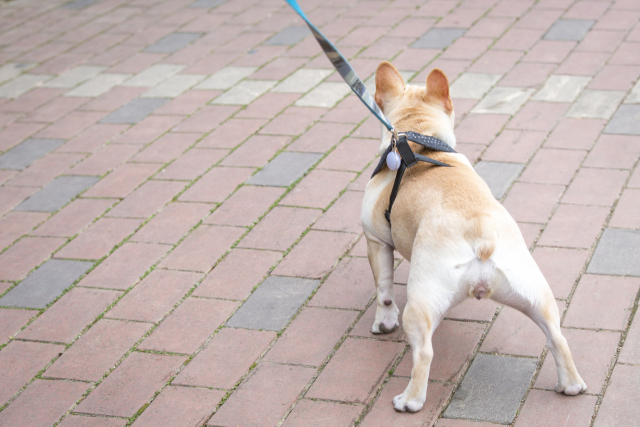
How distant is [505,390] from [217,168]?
9.94 feet

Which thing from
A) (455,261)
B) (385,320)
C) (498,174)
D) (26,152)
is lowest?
(498,174)

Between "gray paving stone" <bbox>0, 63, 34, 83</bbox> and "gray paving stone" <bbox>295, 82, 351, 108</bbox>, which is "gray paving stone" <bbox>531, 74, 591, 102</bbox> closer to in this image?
"gray paving stone" <bbox>295, 82, 351, 108</bbox>

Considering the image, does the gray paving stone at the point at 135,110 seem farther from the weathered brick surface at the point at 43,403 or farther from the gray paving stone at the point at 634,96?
the gray paving stone at the point at 634,96

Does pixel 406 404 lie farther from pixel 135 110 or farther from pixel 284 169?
pixel 135 110

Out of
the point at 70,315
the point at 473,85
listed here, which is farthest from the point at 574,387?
the point at 473,85

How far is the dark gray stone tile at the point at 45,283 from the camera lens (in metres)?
4.22

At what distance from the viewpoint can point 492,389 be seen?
3.15 metres

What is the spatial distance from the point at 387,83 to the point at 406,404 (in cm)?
158

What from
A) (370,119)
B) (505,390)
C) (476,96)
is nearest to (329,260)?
(505,390)

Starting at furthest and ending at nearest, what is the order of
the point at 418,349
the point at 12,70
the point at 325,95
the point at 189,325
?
the point at 12,70 → the point at 325,95 → the point at 189,325 → the point at 418,349

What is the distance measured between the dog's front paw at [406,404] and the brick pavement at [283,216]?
0.04m

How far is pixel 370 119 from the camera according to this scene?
5.91 meters

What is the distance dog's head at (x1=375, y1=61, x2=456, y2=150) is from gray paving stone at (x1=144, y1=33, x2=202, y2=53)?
4823 millimetres

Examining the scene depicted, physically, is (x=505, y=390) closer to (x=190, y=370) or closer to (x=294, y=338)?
(x=294, y=338)
